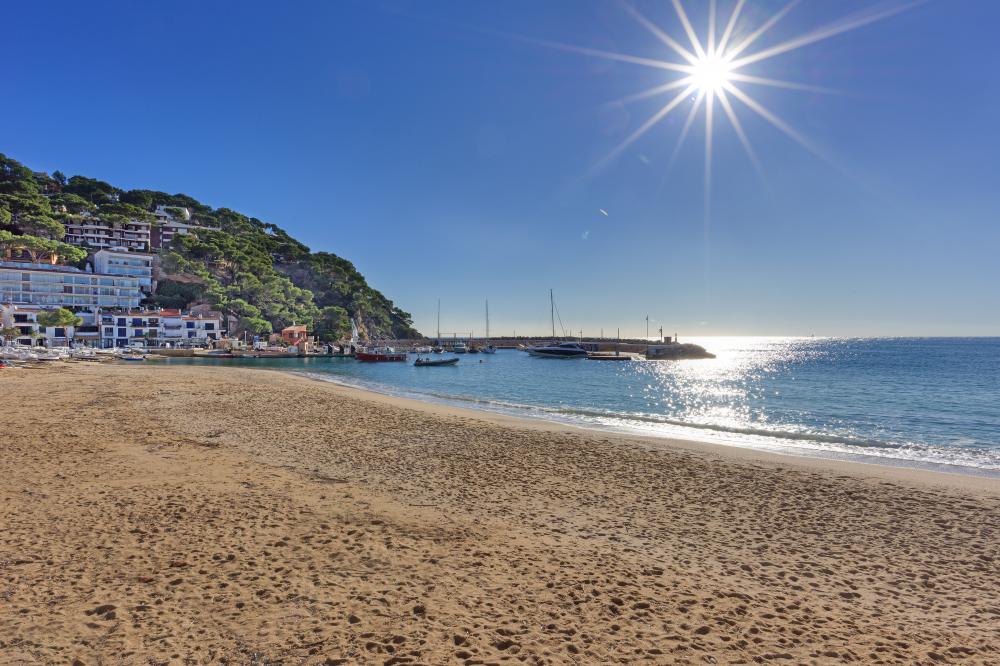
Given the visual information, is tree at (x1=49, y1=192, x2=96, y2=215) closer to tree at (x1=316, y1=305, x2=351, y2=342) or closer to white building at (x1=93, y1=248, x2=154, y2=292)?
white building at (x1=93, y1=248, x2=154, y2=292)

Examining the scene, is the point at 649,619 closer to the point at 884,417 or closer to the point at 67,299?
the point at 884,417

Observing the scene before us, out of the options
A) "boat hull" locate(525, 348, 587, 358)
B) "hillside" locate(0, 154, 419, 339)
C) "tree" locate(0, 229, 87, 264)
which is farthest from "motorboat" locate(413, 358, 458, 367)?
"tree" locate(0, 229, 87, 264)

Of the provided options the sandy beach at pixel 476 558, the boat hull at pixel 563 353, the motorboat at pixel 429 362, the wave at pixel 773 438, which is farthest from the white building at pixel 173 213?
the sandy beach at pixel 476 558

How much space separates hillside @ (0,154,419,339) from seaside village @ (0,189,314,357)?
11.7 feet

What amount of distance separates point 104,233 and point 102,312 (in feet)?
147

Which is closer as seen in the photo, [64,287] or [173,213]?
[64,287]

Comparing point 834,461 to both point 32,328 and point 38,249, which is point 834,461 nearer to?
point 32,328

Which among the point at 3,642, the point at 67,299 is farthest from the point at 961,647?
the point at 67,299

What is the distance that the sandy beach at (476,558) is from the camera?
4688mm

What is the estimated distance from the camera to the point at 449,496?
970cm

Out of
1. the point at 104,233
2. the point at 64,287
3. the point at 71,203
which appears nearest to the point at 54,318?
the point at 64,287

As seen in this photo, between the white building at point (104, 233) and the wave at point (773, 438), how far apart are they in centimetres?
12970

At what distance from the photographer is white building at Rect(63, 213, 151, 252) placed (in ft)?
359

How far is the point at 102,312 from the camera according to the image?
84.8 meters
